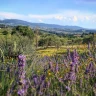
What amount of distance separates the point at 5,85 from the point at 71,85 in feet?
3.27

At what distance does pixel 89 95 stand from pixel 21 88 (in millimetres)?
1602

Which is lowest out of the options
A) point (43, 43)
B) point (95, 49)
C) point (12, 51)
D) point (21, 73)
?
point (43, 43)

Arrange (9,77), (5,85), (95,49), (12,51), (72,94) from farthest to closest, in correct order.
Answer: (12,51), (95,49), (9,77), (5,85), (72,94)

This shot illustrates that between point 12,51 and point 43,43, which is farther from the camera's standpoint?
point 43,43

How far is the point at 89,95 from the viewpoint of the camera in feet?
13.6

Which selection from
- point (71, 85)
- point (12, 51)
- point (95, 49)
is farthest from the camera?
A: point (12, 51)

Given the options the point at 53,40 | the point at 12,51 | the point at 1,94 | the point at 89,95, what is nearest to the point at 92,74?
the point at 89,95

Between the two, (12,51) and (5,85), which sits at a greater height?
(5,85)

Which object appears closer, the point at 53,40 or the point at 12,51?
the point at 12,51

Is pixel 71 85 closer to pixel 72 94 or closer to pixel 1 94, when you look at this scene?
pixel 72 94

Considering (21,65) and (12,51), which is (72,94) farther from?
(12,51)

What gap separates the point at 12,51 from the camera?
21109 mm

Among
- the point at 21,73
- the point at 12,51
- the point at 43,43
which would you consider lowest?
the point at 43,43

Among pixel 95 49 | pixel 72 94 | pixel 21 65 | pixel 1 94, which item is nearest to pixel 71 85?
pixel 72 94
